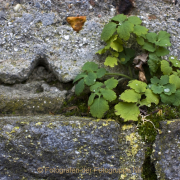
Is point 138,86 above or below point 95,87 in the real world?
above

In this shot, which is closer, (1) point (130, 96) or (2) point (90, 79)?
(1) point (130, 96)

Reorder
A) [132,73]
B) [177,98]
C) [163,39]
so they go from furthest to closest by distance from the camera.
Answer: [132,73]
[163,39]
[177,98]

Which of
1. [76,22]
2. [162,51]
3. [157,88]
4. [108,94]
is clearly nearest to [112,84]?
[108,94]

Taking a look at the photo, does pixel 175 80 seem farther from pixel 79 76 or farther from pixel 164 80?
pixel 79 76

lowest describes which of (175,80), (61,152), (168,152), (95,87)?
(61,152)

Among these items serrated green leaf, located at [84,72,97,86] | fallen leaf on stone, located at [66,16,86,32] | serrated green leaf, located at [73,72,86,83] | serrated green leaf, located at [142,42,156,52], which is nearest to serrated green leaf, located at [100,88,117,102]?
serrated green leaf, located at [84,72,97,86]
